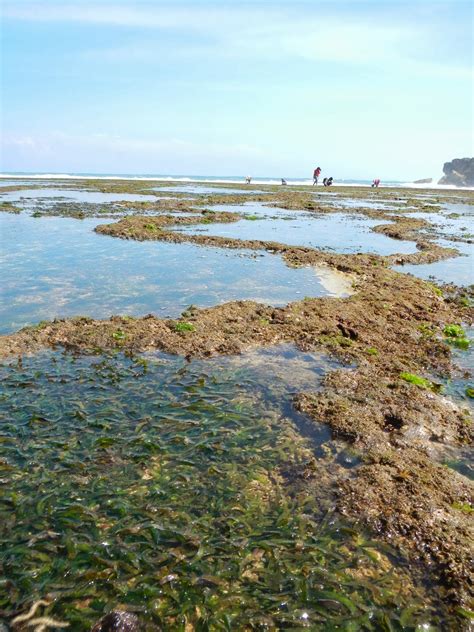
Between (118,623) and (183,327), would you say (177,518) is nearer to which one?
(118,623)

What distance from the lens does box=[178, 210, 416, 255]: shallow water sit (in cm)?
2361

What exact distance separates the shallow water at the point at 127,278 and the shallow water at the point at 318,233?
462cm

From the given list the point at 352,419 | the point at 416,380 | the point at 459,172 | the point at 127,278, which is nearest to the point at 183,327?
the point at 352,419

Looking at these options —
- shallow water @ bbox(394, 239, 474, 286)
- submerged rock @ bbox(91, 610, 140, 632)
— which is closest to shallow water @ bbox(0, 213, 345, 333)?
shallow water @ bbox(394, 239, 474, 286)

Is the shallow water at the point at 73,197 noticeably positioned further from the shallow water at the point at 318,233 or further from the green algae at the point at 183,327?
the green algae at the point at 183,327

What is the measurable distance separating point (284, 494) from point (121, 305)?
8741mm

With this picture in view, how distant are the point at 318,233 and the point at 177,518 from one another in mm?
24883

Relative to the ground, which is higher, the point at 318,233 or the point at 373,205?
the point at 373,205

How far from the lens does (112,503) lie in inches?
214

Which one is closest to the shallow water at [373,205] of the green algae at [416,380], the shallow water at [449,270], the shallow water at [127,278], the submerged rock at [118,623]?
the shallow water at [449,270]

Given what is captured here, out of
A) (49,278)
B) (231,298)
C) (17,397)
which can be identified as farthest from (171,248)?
(17,397)

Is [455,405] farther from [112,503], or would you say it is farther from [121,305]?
[121,305]

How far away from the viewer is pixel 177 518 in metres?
5.27

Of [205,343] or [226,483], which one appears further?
[205,343]
